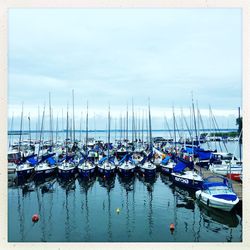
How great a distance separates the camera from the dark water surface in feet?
18.0

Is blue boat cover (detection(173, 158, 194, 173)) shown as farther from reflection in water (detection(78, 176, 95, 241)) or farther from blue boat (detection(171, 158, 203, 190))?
reflection in water (detection(78, 176, 95, 241))

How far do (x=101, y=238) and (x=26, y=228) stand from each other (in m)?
1.69

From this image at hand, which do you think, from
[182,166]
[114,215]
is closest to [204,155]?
[182,166]

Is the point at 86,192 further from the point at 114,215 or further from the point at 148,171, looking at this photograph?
the point at 148,171

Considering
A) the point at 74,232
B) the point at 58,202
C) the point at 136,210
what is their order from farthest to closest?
the point at 58,202
the point at 136,210
the point at 74,232

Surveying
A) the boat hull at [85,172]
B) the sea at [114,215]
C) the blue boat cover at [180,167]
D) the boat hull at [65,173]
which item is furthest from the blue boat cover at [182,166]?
the boat hull at [65,173]

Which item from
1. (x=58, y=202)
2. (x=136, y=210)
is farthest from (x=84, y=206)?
(x=136, y=210)

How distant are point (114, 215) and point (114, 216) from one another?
0.24ft

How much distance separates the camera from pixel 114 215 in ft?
22.3

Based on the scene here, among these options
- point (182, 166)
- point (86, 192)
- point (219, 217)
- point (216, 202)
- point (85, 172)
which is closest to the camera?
point (219, 217)

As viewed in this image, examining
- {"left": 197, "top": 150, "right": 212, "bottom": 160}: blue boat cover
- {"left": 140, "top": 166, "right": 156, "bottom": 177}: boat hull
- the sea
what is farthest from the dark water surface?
{"left": 197, "top": 150, "right": 212, "bottom": 160}: blue boat cover

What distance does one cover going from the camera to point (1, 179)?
146 inches
